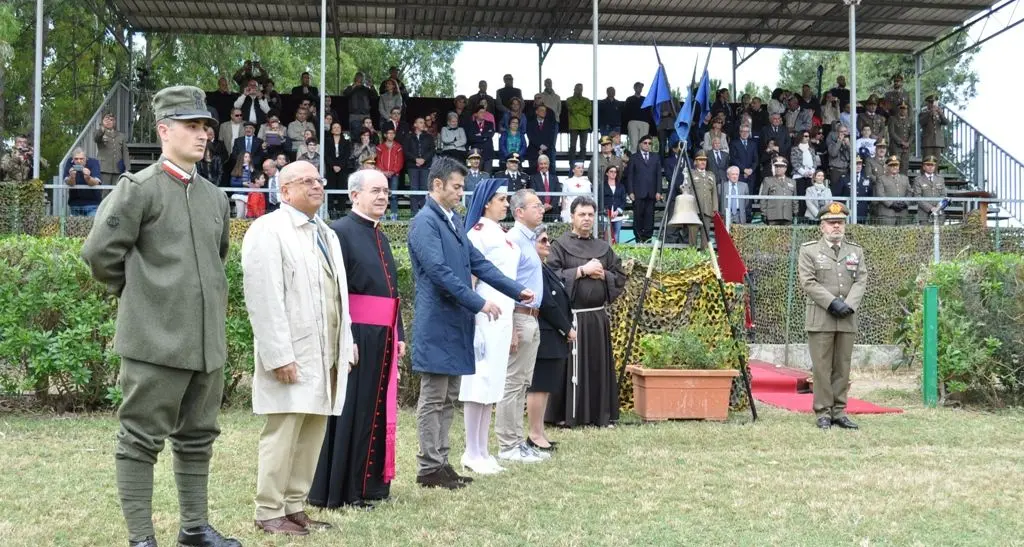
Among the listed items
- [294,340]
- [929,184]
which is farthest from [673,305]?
[929,184]

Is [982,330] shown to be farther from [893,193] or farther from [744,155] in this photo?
[744,155]

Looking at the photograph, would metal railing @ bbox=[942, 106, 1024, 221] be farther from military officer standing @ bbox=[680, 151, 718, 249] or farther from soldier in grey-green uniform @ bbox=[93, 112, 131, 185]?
soldier in grey-green uniform @ bbox=[93, 112, 131, 185]

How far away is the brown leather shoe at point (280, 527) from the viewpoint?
15.7ft

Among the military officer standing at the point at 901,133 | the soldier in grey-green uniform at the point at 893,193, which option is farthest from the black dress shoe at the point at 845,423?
the military officer standing at the point at 901,133

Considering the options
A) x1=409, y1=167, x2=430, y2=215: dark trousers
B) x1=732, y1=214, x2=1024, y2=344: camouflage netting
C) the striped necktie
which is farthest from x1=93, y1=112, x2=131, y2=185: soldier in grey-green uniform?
the striped necktie

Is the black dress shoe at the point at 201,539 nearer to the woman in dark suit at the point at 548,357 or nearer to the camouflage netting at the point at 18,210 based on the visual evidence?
the woman in dark suit at the point at 548,357

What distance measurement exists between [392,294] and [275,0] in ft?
49.9

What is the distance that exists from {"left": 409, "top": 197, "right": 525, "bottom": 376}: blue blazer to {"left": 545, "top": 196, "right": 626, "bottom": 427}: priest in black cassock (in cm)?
245

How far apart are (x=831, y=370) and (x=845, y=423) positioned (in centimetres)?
53

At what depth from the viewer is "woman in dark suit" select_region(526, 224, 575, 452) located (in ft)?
25.0

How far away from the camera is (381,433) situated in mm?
5500

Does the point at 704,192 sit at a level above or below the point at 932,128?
below

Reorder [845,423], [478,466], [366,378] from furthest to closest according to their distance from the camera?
1. [845,423]
2. [478,466]
3. [366,378]

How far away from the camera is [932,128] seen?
73.8ft
